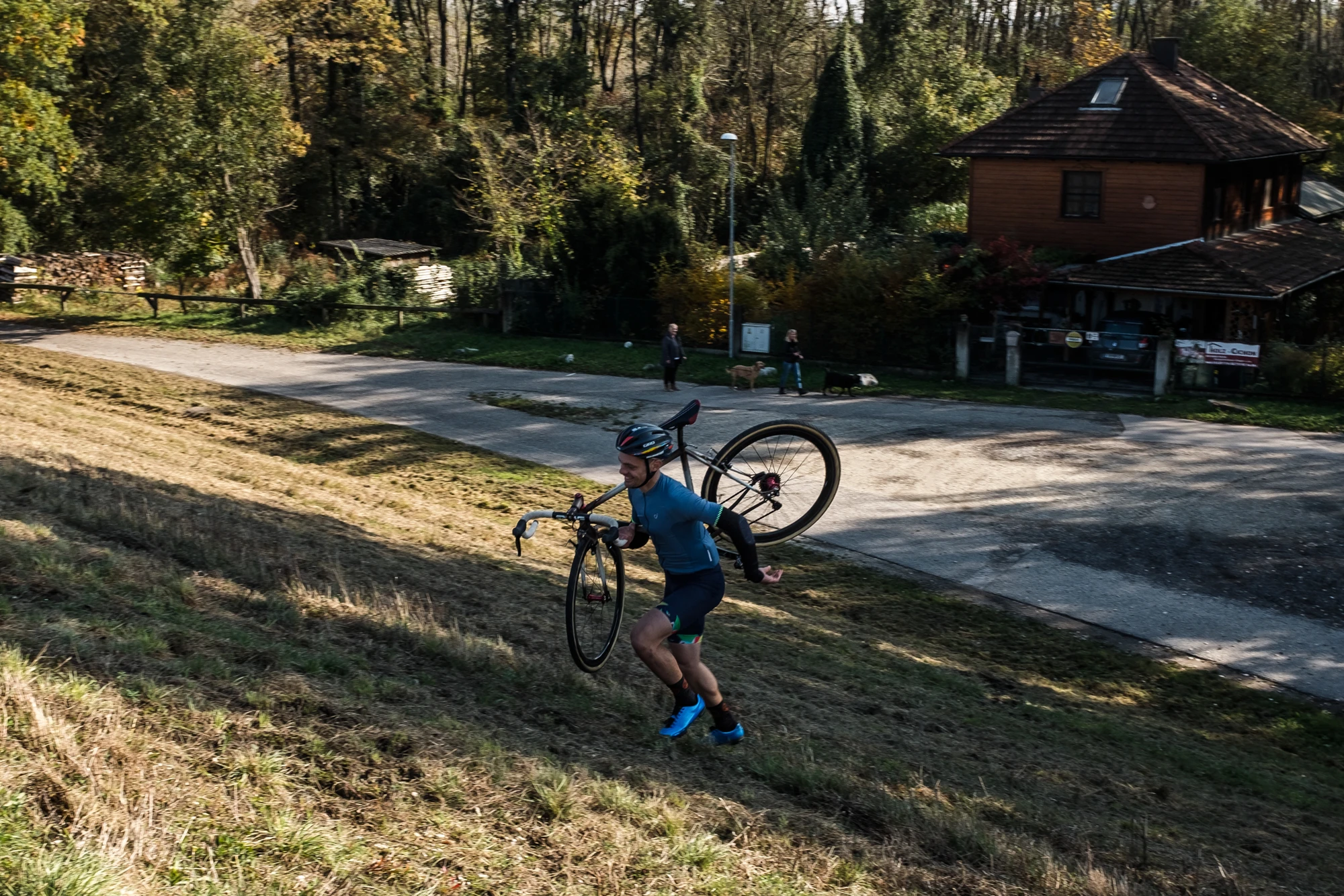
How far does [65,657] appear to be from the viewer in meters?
6.46

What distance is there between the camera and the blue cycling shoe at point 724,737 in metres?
7.61

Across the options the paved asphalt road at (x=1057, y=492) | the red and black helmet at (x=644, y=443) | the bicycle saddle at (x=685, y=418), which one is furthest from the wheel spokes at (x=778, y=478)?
the paved asphalt road at (x=1057, y=492)

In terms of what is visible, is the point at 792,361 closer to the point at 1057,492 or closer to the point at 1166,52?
the point at 1057,492

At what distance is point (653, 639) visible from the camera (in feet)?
24.0

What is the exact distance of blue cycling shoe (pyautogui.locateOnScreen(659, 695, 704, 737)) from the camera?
756 centimetres

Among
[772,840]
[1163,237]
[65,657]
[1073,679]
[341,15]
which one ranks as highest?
[341,15]

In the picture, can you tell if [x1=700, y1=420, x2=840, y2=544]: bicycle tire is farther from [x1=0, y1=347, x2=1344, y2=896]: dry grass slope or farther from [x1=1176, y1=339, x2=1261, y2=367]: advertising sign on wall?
[x1=1176, y1=339, x2=1261, y2=367]: advertising sign on wall

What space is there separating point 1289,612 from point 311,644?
11.4m

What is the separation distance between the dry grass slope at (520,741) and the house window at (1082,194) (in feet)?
78.2

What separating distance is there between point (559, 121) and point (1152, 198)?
91.6 feet

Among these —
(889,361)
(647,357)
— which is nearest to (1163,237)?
(889,361)

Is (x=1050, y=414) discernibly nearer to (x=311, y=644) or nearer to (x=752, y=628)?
(x=752, y=628)

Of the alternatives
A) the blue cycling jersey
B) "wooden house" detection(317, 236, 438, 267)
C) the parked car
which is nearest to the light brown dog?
the parked car

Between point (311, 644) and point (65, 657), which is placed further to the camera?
point (311, 644)
